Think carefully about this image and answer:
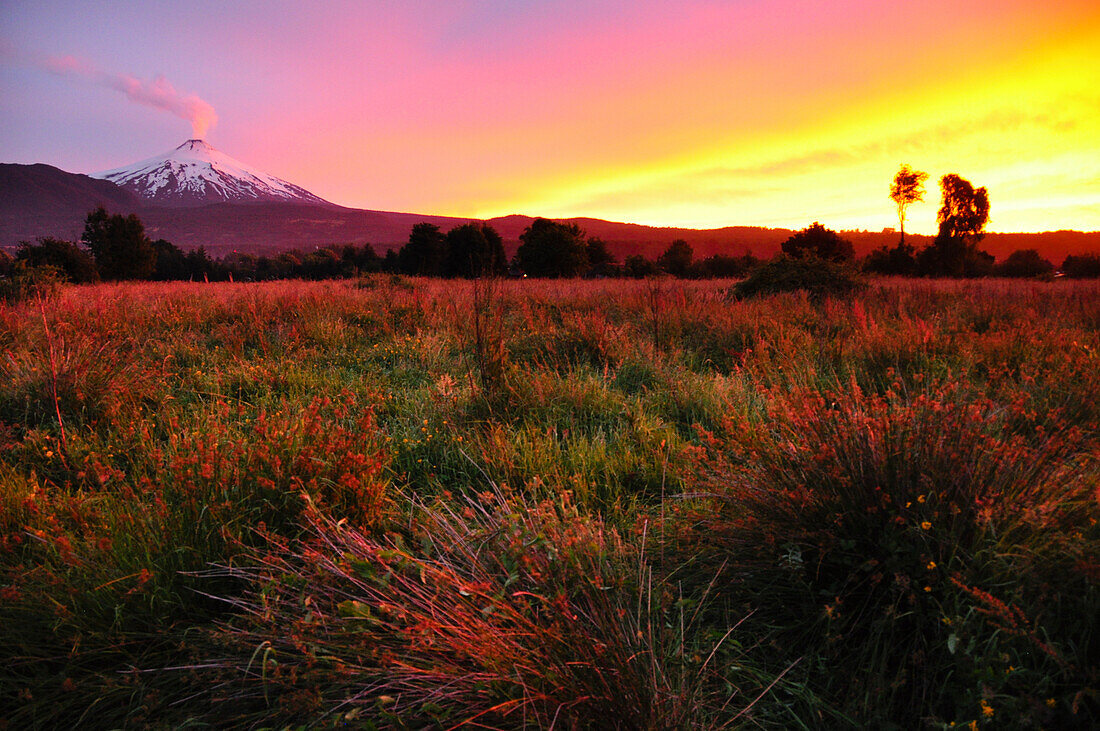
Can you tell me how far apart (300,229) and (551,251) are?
98.2 metres

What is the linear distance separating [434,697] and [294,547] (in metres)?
0.95

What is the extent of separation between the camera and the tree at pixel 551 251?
34000 mm

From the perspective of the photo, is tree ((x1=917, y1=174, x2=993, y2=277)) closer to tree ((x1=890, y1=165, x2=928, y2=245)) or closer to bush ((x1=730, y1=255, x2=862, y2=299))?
tree ((x1=890, y1=165, x2=928, y2=245))

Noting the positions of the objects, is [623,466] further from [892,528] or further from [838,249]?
[838,249]

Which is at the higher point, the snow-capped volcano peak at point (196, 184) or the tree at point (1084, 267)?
the snow-capped volcano peak at point (196, 184)

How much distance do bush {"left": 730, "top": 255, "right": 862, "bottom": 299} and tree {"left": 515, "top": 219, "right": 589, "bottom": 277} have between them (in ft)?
79.2

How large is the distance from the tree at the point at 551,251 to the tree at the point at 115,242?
28.0m

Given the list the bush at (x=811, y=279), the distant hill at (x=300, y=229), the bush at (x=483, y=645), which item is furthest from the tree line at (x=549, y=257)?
the distant hill at (x=300, y=229)

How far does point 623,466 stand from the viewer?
2.66 metres

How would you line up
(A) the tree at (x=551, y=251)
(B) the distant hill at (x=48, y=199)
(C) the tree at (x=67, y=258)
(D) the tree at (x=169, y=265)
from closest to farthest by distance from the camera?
(C) the tree at (x=67, y=258)
(A) the tree at (x=551, y=251)
(D) the tree at (x=169, y=265)
(B) the distant hill at (x=48, y=199)

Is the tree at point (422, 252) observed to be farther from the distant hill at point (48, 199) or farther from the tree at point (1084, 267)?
the distant hill at point (48, 199)

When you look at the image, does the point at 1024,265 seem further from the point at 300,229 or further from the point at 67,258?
the point at 300,229

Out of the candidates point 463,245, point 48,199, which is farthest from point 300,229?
point 48,199

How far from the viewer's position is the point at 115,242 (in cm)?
3575
